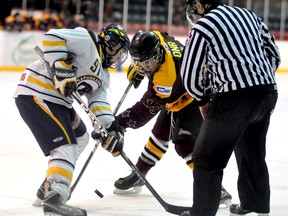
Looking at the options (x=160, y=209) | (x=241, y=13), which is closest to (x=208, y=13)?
(x=241, y=13)

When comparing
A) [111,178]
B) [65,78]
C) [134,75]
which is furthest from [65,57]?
[111,178]

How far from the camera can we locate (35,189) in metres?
3.69

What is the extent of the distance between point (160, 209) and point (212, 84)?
0.80 metres

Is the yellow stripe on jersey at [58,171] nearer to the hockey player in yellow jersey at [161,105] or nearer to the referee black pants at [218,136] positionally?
the referee black pants at [218,136]

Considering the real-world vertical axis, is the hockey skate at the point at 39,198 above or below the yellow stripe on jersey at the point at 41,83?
below

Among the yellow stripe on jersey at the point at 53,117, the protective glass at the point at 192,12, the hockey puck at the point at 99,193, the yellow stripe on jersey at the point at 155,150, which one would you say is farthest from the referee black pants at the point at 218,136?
the yellow stripe on jersey at the point at 155,150

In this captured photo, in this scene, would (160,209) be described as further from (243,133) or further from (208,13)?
(208,13)

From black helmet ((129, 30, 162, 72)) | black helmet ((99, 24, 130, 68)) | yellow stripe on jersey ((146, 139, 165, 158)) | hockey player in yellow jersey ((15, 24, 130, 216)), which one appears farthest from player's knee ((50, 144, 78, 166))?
yellow stripe on jersey ((146, 139, 165, 158))

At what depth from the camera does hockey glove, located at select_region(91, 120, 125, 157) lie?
318cm

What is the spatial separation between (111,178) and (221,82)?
1.44 meters

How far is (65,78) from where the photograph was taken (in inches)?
120

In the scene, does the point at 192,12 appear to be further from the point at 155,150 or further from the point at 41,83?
the point at 155,150

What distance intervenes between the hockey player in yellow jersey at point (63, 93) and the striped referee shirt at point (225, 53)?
59 cm

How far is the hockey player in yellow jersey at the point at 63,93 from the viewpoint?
A: 304 cm
